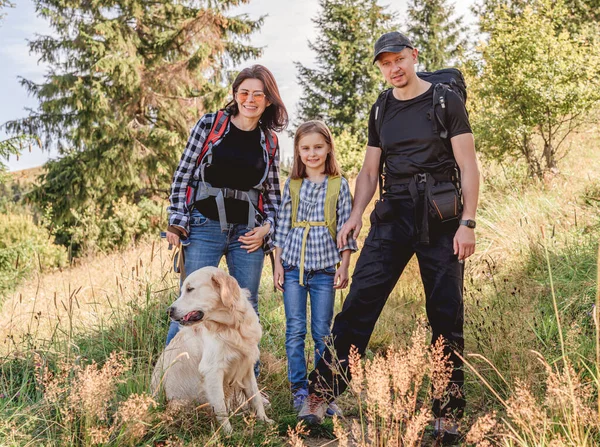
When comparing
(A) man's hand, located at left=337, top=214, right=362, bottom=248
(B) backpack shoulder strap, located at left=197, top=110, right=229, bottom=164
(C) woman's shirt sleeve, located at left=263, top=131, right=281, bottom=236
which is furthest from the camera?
(C) woman's shirt sleeve, located at left=263, top=131, right=281, bottom=236

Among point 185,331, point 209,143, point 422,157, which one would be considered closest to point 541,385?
point 422,157

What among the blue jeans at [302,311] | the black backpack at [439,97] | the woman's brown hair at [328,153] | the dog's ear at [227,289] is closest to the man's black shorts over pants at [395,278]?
the blue jeans at [302,311]

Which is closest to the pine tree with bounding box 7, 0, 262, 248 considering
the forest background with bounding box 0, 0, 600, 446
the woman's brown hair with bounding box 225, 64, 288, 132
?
the forest background with bounding box 0, 0, 600, 446

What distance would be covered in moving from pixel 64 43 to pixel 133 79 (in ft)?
11.2

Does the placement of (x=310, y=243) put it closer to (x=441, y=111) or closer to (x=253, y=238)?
(x=253, y=238)

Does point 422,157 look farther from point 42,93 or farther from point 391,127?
point 42,93

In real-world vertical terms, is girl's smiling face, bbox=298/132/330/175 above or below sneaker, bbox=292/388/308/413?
above

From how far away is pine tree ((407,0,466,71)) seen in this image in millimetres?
32031

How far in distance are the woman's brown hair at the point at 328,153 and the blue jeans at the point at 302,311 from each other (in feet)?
2.41

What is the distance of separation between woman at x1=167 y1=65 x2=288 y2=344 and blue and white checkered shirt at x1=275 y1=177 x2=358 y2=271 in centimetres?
14

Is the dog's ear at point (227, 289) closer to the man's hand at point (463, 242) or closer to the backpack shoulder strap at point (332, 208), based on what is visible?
the backpack shoulder strap at point (332, 208)

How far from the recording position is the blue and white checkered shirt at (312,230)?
3807mm

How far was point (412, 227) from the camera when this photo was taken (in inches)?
134

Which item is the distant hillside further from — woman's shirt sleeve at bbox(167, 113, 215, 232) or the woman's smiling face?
the woman's smiling face
